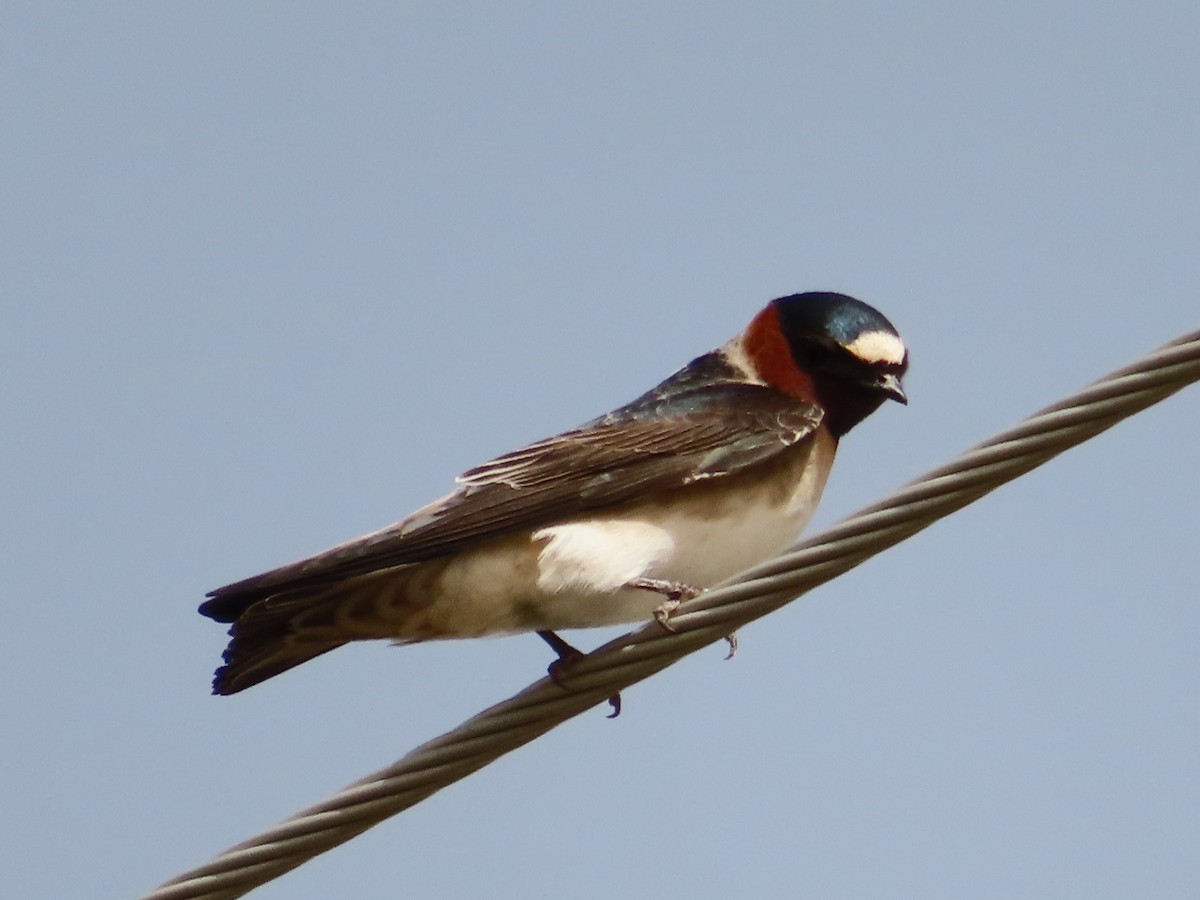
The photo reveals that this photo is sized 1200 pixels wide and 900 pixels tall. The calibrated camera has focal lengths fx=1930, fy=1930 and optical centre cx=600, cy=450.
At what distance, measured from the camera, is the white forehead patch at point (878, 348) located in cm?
513

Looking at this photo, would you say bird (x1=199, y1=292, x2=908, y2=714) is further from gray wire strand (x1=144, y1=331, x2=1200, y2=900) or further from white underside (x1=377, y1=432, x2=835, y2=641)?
gray wire strand (x1=144, y1=331, x2=1200, y2=900)

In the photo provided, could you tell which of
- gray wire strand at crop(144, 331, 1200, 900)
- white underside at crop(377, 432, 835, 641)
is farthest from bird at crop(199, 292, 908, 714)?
gray wire strand at crop(144, 331, 1200, 900)

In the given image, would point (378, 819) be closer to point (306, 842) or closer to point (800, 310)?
point (306, 842)

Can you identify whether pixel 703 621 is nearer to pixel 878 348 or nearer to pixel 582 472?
pixel 582 472

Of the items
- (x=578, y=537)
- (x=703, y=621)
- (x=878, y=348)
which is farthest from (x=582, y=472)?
(x=703, y=621)

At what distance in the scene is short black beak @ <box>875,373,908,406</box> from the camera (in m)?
4.98

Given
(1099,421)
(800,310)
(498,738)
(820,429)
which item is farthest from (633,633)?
(800,310)

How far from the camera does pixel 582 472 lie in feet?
14.7

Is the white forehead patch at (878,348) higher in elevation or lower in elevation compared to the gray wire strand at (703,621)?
higher

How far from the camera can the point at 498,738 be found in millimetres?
3271

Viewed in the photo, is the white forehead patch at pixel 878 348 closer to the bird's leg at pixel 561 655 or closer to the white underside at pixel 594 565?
the white underside at pixel 594 565

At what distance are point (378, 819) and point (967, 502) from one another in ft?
3.49

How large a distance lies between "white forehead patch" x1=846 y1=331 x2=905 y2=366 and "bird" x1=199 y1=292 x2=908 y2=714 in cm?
4

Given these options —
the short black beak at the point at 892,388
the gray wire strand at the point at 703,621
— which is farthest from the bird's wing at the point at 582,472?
the gray wire strand at the point at 703,621
